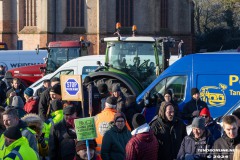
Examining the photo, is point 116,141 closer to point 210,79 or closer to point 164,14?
point 210,79

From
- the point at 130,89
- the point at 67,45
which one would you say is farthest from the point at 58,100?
the point at 67,45

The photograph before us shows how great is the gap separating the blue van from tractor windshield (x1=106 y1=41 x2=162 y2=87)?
4.64 meters

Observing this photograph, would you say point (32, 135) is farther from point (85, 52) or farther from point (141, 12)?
point (141, 12)

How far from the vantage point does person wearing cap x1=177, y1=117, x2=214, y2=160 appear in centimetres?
970

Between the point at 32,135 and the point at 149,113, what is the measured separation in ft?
20.1

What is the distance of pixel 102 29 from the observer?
47562 mm

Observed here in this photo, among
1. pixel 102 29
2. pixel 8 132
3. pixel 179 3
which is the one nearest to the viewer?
pixel 8 132

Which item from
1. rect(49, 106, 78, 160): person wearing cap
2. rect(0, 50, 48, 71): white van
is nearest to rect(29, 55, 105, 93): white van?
rect(0, 50, 48, 71): white van

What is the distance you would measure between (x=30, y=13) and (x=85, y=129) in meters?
40.3

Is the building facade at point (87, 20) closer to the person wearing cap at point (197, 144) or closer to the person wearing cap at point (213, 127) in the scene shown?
the person wearing cap at point (213, 127)

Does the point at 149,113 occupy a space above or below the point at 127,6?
below

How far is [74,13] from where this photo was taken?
4794 cm

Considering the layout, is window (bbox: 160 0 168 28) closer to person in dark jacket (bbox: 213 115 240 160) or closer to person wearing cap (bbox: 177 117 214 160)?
person wearing cap (bbox: 177 117 214 160)

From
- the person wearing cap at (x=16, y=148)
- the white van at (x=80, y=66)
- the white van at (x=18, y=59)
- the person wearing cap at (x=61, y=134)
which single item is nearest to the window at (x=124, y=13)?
the white van at (x=18, y=59)
